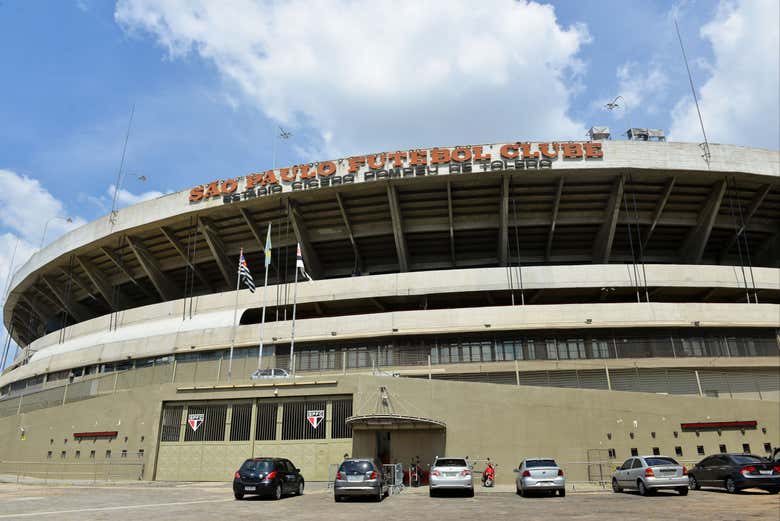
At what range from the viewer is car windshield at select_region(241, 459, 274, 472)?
1700 cm

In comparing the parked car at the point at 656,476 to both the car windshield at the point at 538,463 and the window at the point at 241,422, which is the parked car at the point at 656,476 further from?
the window at the point at 241,422

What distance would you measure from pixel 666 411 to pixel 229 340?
26158 mm

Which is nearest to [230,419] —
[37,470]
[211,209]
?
[37,470]

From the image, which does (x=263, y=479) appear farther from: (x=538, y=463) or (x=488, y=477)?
(x=488, y=477)

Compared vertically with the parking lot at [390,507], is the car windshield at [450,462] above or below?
above

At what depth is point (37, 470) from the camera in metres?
29.9

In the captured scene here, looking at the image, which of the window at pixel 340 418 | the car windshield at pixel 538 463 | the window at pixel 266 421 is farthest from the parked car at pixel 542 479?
the window at pixel 266 421

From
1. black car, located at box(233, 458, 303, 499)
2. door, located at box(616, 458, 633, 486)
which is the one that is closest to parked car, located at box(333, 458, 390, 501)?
black car, located at box(233, 458, 303, 499)

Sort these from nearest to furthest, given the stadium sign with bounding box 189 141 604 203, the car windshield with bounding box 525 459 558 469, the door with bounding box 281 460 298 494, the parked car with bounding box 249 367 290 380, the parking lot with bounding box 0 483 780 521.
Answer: the parking lot with bounding box 0 483 780 521
the door with bounding box 281 460 298 494
the car windshield with bounding box 525 459 558 469
the parked car with bounding box 249 367 290 380
the stadium sign with bounding box 189 141 604 203

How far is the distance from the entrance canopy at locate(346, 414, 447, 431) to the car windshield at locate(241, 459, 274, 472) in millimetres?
5341

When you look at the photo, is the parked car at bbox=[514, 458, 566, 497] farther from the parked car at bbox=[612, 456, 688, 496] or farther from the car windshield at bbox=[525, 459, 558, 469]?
the parked car at bbox=[612, 456, 688, 496]

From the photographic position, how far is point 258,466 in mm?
17188

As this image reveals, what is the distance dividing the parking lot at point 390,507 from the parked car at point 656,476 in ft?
1.53

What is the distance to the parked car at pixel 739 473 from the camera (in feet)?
54.9
